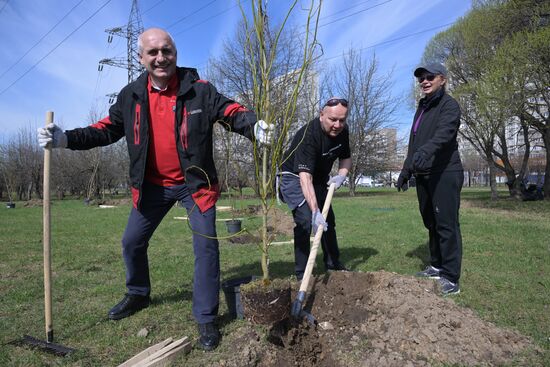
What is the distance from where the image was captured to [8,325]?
322 cm

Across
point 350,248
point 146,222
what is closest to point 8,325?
point 146,222

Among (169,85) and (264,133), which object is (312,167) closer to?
(264,133)

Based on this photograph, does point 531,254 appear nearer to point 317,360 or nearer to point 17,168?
point 317,360

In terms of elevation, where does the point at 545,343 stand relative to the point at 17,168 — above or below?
below

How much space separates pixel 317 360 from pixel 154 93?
89.1 inches

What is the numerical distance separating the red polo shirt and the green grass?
2.48ft

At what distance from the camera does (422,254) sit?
221 inches

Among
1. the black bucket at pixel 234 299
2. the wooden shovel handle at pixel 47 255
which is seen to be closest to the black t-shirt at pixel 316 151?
the black bucket at pixel 234 299

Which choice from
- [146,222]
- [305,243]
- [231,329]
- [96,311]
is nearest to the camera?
[231,329]

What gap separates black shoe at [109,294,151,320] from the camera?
3250mm

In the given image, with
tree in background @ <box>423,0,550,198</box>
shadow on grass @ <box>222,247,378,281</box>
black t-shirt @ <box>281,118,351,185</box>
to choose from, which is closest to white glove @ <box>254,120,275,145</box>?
black t-shirt @ <box>281,118,351,185</box>

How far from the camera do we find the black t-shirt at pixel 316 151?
12.2ft

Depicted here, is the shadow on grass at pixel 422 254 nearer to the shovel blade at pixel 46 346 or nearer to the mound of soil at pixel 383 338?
the mound of soil at pixel 383 338

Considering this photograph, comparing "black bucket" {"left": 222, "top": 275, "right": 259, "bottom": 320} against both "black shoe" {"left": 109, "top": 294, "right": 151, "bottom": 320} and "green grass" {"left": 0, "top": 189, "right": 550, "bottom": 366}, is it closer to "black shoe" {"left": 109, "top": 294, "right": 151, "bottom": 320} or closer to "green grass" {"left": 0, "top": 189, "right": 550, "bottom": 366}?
"green grass" {"left": 0, "top": 189, "right": 550, "bottom": 366}
